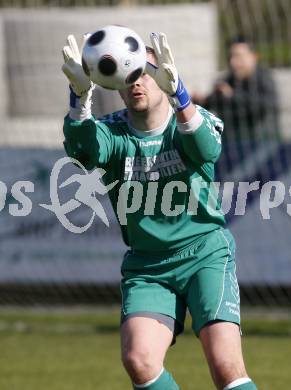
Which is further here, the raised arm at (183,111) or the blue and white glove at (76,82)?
the blue and white glove at (76,82)

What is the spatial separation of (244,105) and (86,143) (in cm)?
559

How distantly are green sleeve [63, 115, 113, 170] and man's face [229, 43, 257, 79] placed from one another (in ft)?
16.5

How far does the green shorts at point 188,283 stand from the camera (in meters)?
5.96

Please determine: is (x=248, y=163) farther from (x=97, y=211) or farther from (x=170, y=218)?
(x=170, y=218)

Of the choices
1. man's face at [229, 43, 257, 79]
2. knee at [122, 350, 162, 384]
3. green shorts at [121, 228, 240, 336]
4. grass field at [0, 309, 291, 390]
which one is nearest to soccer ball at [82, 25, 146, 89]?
green shorts at [121, 228, 240, 336]

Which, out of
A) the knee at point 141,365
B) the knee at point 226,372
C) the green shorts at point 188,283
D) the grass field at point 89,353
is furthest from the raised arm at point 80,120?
the grass field at point 89,353

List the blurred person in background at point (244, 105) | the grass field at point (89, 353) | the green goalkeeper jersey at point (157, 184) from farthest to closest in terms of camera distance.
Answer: the blurred person in background at point (244, 105) < the grass field at point (89, 353) < the green goalkeeper jersey at point (157, 184)

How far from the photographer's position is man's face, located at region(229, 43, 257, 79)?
11016 millimetres

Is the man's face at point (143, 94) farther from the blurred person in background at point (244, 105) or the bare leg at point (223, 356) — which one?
the blurred person in background at point (244, 105)

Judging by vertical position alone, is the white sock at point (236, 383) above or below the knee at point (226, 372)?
below

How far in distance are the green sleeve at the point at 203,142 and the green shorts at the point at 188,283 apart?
1.63 ft

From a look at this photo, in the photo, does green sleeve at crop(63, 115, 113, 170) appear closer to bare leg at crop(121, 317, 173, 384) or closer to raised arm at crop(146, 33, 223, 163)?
raised arm at crop(146, 33, 223, 163)

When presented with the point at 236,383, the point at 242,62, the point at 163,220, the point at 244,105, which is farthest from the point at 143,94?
the point at 244,105

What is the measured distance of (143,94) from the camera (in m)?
6.04
